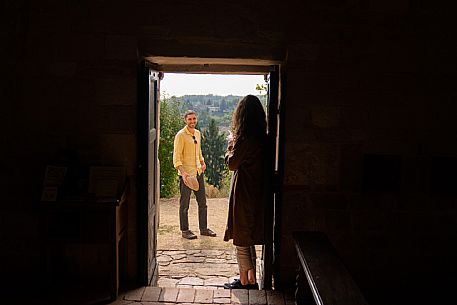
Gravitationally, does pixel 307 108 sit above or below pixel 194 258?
above

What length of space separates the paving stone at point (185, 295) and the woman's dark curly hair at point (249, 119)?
1206mm

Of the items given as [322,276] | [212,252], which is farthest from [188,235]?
[322,276]

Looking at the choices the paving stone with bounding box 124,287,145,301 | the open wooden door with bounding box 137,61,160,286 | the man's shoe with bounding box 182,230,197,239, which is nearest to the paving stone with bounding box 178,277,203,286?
the open wooden door with bounding box 137,61,160,286

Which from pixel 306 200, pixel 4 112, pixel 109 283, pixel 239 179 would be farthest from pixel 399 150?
pixel 4 112

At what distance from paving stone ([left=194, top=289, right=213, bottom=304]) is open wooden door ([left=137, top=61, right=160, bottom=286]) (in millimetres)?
427

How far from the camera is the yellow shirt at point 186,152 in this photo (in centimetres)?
A: 585

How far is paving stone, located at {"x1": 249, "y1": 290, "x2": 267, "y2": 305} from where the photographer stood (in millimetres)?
3465

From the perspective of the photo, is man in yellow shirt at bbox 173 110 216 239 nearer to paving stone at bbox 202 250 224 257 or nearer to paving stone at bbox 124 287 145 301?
paving stone at bbox 202 250 224 257

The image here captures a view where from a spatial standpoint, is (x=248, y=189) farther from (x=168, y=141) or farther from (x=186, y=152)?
(x=168, y=141)

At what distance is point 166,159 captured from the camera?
7.89m

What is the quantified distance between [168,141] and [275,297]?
15.9ft

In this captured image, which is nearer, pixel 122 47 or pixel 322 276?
pixel 322 276

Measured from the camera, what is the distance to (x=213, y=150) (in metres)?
10.4

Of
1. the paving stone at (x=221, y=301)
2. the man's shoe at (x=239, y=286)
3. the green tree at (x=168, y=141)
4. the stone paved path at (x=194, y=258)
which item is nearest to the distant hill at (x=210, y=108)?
the green tree at (x=168, y=141)
